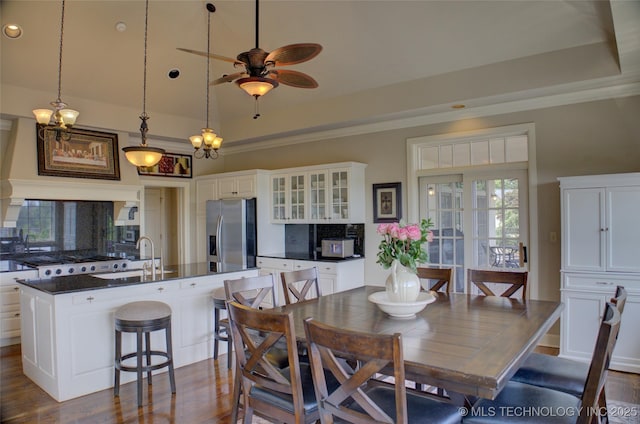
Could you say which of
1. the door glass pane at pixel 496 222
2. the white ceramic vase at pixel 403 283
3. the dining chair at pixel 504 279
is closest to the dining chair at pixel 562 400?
the white ceramic vase at pixel 403 283

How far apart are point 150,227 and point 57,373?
481 cm

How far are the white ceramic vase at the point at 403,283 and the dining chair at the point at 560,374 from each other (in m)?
0.70

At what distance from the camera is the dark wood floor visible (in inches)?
117

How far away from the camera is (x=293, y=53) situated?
9.16 feet

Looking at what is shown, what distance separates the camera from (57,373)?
3.27 metres

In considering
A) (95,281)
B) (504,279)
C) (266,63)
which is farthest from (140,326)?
(504,279)

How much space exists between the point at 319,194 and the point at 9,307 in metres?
3.96

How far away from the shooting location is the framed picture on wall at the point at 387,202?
545 centimetres

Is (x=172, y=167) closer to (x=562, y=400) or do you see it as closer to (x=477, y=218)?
(x=477, y=218)

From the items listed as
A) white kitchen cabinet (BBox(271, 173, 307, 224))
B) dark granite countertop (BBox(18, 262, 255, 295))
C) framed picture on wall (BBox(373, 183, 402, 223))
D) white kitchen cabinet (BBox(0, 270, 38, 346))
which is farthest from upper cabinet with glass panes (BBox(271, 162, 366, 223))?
white kitchen cabinet (BBox(0, 270, 38, 346))

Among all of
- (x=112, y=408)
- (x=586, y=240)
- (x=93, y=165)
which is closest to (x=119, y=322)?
(x=112, y=408)

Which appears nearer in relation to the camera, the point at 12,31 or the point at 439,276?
the point at 439,276

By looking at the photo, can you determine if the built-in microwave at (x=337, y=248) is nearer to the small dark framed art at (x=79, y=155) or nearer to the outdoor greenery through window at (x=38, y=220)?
the small dark framed art at (x=79, y=155)

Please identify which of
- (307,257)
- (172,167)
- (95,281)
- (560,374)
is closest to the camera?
(560,374)
